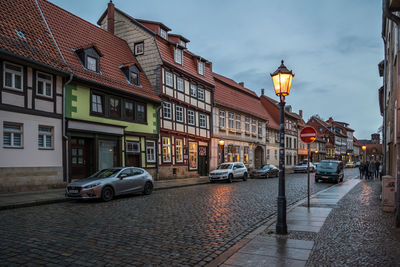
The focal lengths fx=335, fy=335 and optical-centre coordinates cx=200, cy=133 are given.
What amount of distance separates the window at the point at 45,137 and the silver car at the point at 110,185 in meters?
3.62

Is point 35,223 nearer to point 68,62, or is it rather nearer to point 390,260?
point 390,260

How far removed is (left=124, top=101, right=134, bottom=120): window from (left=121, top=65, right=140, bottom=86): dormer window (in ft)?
5.52

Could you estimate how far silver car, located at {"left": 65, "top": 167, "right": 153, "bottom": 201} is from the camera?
518 inches

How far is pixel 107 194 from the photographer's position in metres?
13.8

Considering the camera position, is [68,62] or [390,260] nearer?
[390,260]

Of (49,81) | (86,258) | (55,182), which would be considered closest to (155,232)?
(86,258)

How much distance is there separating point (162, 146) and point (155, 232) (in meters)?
17.7

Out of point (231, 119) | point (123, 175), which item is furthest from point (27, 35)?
point (231, 119)

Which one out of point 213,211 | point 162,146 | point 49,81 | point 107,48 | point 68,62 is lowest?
point 213,211

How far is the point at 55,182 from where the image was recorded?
55.2 ft

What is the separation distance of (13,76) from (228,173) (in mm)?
15538

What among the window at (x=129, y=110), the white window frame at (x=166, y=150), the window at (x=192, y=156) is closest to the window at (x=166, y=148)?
the white window frame at (x=166, y=150)

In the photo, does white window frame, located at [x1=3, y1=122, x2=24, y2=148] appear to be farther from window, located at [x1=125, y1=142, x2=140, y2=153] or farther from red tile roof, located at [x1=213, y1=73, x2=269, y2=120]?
red tile roof, located at [x1=213, y1=73, x2=269, y2=120]

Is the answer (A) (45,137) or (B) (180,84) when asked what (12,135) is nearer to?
(A) (45,137)
